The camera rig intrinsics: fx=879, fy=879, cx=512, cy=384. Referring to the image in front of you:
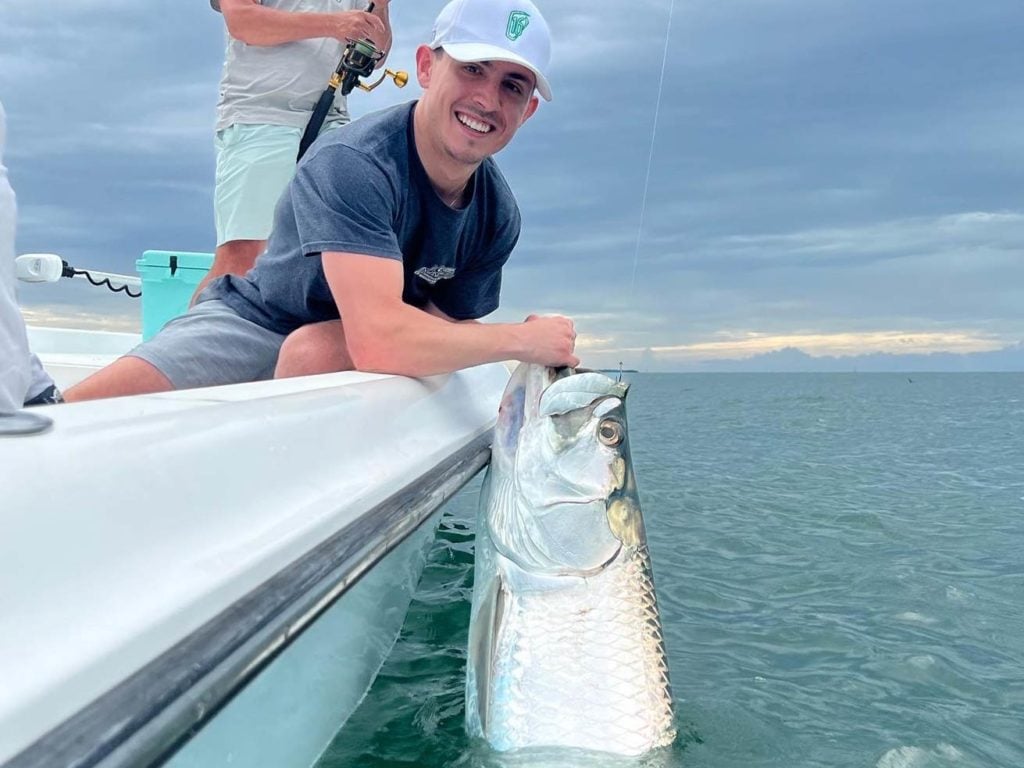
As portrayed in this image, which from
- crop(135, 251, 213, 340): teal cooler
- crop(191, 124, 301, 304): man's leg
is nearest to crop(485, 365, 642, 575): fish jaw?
crop(191, 124, 301, 304): man's leg

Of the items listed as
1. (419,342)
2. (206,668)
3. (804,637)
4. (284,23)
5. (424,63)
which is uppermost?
(284,23)

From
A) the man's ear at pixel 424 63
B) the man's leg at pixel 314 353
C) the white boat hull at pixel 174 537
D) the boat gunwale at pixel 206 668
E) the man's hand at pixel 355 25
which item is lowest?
the boat gunwale at pixel 206 668

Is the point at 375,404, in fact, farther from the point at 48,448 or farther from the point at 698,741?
the point at 698,741

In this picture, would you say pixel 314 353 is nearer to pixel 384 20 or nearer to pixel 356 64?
pixel 356 64

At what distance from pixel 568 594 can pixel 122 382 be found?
1448 mm

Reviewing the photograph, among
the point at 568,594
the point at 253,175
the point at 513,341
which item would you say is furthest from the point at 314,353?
the point at 253,175

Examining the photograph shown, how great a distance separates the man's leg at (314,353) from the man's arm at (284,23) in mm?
1647

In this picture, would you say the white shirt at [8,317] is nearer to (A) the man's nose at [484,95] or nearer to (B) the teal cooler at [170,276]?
(A) the man's nose at [484,95]

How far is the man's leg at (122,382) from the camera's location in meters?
2.54

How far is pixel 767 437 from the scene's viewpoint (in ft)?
52.3

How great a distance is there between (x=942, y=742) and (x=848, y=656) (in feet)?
2.19

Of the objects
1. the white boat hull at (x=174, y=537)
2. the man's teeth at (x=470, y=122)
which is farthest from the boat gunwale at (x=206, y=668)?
the man's teeth at (x=470, y=122)

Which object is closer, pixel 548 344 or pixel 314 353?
pixel 548 344

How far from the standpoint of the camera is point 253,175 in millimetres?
4133
